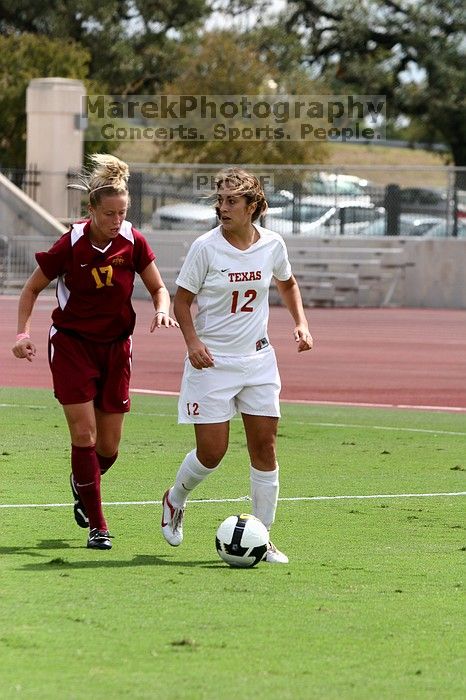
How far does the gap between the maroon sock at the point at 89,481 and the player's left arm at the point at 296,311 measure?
4.05ft

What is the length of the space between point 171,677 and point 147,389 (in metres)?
12.4

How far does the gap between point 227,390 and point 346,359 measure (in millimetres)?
14336

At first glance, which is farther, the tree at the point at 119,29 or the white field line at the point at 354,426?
the tree at the point at 119,29

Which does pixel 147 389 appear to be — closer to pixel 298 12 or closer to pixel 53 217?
pixel 53 217

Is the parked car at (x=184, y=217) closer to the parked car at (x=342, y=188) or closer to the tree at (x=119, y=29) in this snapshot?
the parked car at (x=342, y=188)

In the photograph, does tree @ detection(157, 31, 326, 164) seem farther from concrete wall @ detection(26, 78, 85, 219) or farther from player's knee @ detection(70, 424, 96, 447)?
player's knee @ detection(70, 424, 96, 447)

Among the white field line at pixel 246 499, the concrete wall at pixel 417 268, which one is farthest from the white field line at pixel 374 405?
the concrete wall at pixel 417 268

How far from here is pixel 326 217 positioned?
114ft

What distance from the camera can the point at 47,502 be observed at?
9.56 meters

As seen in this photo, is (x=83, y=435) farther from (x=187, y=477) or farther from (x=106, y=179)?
(x=106, y=179)

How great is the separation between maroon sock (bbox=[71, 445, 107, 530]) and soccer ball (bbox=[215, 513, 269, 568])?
2.56 ft

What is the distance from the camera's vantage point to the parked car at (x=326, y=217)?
114 feet

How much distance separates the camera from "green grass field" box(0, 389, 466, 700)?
17.5 feet

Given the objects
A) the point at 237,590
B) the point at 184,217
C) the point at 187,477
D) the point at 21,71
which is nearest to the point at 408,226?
the point at 184,217
